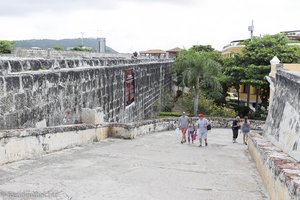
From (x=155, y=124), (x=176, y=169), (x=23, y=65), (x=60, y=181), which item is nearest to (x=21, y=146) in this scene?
(x=60, y=181)

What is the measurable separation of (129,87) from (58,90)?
857cm

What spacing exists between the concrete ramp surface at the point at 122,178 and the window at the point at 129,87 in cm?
835

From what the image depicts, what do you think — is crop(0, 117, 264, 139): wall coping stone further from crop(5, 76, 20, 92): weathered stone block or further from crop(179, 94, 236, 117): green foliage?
crop(179, 94, 236, 117): green foliage

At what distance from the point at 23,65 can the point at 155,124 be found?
9613 millimetres

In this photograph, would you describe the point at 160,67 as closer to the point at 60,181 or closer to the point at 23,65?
the point at 23,65

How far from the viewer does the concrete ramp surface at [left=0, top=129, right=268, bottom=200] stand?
5539 mm

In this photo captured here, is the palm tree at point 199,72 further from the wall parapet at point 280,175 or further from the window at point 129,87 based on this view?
the wall parapet at point 280,175

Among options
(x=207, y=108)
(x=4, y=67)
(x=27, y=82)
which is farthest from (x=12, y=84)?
(x=207, y=108)

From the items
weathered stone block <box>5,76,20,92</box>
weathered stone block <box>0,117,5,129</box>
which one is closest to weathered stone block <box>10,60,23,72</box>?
weathered stone block <box>5,76,20,92</box>

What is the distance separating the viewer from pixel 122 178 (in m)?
6.59

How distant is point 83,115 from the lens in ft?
38.2

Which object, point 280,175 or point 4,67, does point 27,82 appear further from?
point 280,175

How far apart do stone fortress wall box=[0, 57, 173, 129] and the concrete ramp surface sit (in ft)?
3.73

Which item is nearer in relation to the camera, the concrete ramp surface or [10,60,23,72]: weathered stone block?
the concrete ramp surface
